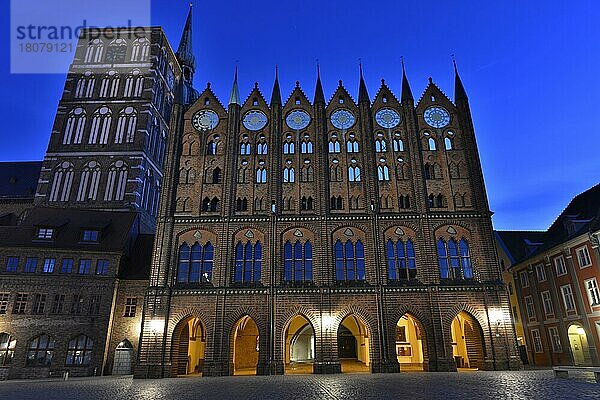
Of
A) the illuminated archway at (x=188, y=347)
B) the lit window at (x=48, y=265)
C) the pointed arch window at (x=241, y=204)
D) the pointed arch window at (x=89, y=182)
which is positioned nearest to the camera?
the illuminated archway at (x=188, y=347)

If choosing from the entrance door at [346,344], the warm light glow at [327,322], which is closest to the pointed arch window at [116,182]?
the entrance door at [346,344]

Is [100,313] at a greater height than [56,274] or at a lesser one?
lesser

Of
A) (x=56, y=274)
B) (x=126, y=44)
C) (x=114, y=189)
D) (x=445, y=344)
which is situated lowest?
(x=445, y=344)

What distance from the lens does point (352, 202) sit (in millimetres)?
29969

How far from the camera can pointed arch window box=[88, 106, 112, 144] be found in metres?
47.8

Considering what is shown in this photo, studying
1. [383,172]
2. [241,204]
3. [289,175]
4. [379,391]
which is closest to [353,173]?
[383,172]

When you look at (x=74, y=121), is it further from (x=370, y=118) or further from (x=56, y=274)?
(x=370, y=118)

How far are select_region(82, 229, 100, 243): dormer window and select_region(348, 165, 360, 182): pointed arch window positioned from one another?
21.7 m

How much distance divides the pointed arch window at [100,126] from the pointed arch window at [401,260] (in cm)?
3626

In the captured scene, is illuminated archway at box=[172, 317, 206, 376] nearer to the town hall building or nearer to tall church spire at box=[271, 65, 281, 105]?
the town hall building

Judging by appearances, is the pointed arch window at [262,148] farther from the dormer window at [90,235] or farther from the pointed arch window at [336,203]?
the dormer window at [90,235]

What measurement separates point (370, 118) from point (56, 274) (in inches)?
1090

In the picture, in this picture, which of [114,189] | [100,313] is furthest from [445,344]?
[114,189]

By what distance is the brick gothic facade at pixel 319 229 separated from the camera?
26656 mm
